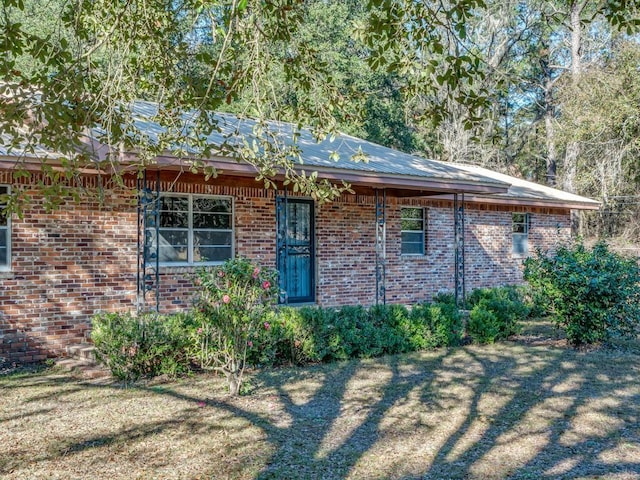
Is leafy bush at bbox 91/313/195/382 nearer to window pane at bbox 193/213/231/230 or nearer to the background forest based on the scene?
the background forest

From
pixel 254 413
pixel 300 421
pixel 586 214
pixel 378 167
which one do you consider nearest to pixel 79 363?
pixel 254 413

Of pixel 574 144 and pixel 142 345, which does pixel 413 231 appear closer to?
pixel 142 345

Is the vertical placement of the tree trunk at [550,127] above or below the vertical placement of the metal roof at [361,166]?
above

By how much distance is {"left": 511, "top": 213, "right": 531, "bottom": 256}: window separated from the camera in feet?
53.1

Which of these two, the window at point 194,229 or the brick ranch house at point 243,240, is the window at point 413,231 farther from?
the window at point 194,229

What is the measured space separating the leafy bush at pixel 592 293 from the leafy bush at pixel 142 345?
5803 mm

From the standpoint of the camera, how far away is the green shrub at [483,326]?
10.0 meters

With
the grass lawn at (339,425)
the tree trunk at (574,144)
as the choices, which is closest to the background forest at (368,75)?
the tree trunk at (574,144)

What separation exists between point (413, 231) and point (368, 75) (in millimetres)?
10670

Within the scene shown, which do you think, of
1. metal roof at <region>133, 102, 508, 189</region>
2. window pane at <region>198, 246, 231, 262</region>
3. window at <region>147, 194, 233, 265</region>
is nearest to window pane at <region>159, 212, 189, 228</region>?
window at <region>147, 194, 233, 265</region>

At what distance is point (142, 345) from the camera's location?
733cm

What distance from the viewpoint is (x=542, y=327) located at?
11930 millimetres

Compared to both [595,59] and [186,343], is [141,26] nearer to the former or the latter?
[186,343]

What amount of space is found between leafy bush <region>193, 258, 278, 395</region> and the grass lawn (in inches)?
17.8
